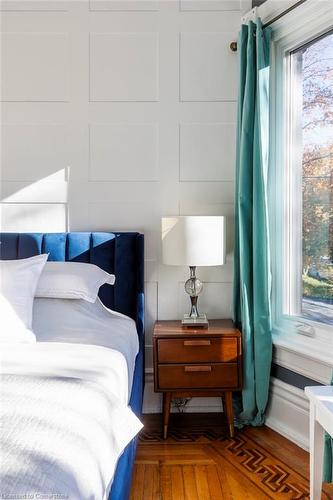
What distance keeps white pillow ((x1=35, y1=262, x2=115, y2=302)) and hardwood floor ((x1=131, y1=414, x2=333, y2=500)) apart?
91cm

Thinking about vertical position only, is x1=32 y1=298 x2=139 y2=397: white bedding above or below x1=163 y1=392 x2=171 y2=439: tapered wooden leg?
above

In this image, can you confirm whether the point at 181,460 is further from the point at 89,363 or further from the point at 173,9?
the point at 173,9

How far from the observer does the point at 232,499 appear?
2.00 m

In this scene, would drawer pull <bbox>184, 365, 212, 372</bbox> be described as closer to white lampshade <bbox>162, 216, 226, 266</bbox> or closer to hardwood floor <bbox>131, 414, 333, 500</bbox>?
hardwood floor <bbox>131, 414, 333, 500</bbox>

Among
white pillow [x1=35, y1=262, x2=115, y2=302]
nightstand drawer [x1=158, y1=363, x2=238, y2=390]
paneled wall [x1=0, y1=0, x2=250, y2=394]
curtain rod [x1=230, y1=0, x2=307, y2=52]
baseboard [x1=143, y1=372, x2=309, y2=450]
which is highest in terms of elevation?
curtain rod [x1=230, y1=0, x2=307, y2=52]

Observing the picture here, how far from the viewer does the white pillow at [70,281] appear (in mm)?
2461

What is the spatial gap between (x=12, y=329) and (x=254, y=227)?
1.45m

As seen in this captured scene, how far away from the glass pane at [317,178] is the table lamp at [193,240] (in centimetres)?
52

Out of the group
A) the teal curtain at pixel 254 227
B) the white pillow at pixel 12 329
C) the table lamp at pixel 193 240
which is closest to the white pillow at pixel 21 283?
the white pillow at pixel 12 329

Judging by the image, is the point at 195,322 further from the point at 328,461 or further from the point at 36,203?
the point at 36,203

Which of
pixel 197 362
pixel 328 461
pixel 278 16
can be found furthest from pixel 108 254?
pixel 278 16

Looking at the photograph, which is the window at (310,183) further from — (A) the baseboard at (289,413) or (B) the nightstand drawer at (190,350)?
(B) the nightstand drawer at (190,350)

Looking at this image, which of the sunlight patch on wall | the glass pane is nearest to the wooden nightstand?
the glass pane

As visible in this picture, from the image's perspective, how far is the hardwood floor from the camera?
6.76ft
